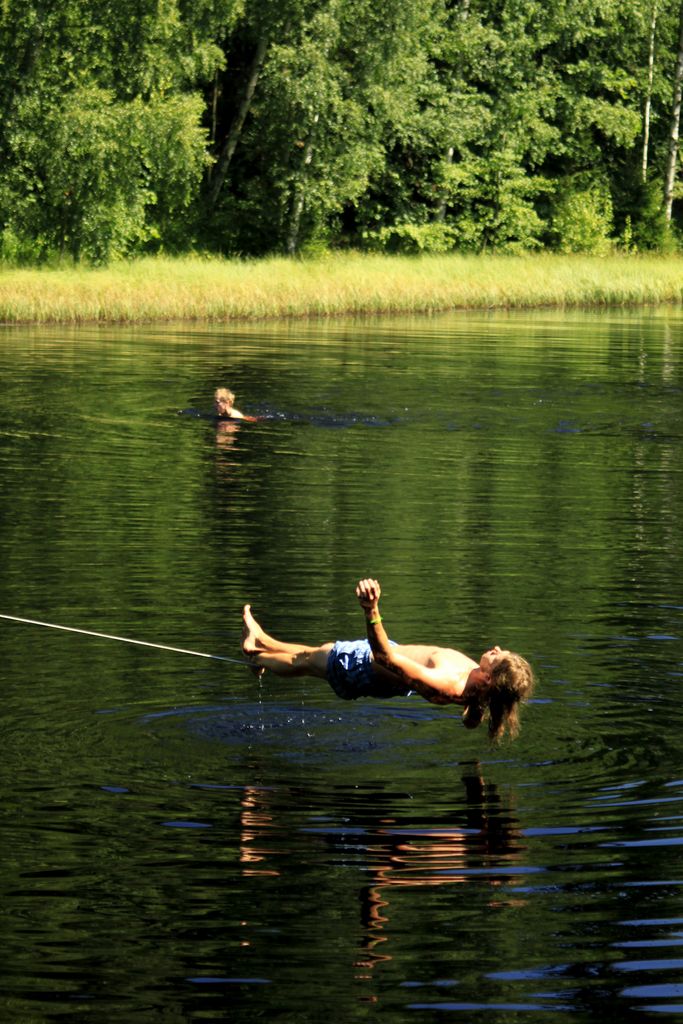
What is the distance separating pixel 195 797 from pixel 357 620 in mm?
4245

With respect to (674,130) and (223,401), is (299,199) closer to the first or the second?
(674,130)

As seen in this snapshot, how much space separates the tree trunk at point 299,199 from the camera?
54.5 m

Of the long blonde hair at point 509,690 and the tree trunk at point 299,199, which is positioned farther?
the tree trunk at point 299,199

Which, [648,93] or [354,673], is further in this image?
[648,93]

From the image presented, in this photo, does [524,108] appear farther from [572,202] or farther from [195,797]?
[195,797]

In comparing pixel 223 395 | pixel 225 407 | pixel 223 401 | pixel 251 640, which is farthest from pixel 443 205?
pixel 251 640

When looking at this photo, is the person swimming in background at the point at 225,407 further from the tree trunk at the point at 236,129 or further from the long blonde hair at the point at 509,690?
the tree trunk at the point at 236,129

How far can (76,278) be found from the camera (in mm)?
44625

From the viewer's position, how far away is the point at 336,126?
177ft

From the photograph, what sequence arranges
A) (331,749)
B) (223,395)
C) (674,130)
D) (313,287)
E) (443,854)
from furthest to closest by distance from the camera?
(674,130) → (313,287) → (223,395) → (331,749) → (443,854)

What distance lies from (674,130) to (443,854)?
62237 mm

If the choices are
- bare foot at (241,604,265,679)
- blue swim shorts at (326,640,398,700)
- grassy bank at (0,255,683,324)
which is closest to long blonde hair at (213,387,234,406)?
bare foot at (241,604,265,679)

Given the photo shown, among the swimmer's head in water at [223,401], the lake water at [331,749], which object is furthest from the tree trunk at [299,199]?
the lake water at [331,749]

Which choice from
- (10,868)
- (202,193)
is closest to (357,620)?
(10,868)
